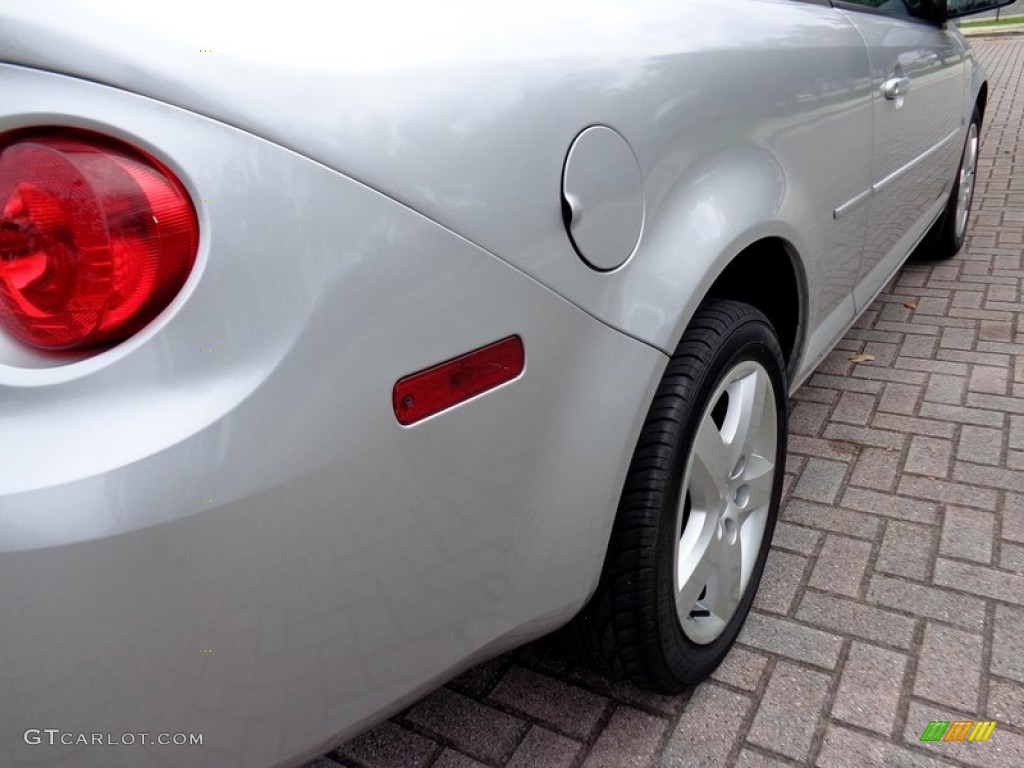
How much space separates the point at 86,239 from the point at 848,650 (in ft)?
5.69

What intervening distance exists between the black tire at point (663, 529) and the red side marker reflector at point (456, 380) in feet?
1.37

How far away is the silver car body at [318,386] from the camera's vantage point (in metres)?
0.86

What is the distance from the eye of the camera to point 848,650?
1.90 meters

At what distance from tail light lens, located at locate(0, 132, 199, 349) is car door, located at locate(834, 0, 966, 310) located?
207cm

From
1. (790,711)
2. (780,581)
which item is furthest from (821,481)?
(790,711)

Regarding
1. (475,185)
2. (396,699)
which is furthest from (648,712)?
(475,185)

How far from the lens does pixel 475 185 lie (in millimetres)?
1061

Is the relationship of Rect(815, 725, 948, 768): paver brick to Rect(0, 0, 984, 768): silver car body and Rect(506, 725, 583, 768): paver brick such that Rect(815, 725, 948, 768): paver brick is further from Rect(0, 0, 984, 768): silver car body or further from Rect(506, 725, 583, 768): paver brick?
Rect(0, 0, 984, 768): silver car body

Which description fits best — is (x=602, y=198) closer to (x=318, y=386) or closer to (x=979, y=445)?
(x=318, y=386)

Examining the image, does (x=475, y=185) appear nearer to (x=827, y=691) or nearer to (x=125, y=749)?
(x=125, y=749)

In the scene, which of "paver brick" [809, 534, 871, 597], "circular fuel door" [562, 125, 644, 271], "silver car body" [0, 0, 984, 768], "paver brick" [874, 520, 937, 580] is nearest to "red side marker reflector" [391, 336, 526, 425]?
"silver car body" [0, 0, 984, 768]

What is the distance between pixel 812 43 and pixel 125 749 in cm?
193

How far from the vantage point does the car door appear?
8.04 ft

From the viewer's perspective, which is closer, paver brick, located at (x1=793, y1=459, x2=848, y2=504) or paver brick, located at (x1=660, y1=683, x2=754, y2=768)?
paver brick, located at (x1=660, y1=683, x2=754, y2=768)
